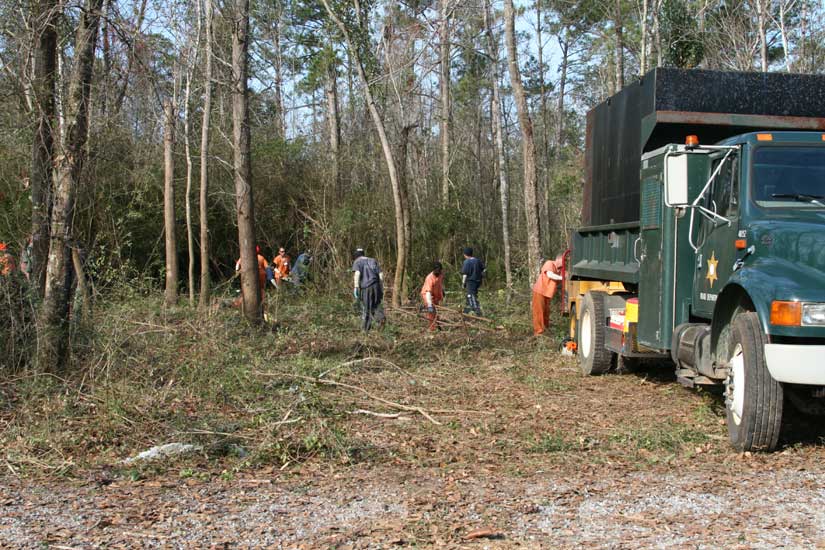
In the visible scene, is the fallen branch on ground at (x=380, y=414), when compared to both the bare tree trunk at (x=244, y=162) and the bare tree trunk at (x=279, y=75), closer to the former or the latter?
the bare tree trunk at (x=244, y=162)

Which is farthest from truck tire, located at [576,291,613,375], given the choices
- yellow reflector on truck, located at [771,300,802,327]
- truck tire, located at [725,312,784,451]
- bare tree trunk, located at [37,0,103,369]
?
bare tree trunk, located at [37,0,103,369]

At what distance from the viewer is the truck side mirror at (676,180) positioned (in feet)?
23.1

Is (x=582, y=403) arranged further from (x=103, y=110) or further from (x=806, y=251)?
(x=103, y=110)

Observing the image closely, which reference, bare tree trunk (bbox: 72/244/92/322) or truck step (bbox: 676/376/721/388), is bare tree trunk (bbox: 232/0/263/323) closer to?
bare tree trunk (bbox: 72/244/92/322)

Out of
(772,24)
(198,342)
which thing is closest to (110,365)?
(198,342)

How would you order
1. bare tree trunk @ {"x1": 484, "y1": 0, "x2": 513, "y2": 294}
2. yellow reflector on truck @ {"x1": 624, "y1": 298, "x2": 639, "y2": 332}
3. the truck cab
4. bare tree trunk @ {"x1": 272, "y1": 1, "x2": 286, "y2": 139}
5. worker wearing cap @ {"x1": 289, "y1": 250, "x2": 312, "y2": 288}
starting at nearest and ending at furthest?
the truck cab, yellow reflector on truck @ {"x1": 624, "y1": 298, "x2": 639, "y2": 332}, worker wearing cap @ {"x1": 289, "y1": 250, "x2": 312, "y2": 288}, bare tree trunk @ {"x1": 484, "y1": 0, "x2": 513, "y2": 294}, bare tree trunk @ {"x1": 272, "y1": 1, "x2": 286, "y2": 139}

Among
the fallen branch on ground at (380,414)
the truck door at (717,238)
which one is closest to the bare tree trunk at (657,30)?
the truck door at (717,238)

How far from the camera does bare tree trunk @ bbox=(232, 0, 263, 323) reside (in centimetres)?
1377

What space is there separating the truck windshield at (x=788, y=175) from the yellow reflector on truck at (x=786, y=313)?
1246 mm

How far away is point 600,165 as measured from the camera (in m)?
10.9

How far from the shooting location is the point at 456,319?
16578mm

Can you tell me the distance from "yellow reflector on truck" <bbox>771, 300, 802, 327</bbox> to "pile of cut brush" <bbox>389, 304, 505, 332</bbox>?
9.83 m

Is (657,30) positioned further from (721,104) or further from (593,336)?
(721,104)

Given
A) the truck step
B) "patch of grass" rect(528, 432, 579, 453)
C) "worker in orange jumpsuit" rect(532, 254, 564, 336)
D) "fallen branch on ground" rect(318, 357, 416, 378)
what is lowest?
"patch of grass" rect(528, 432, 579, 453)
